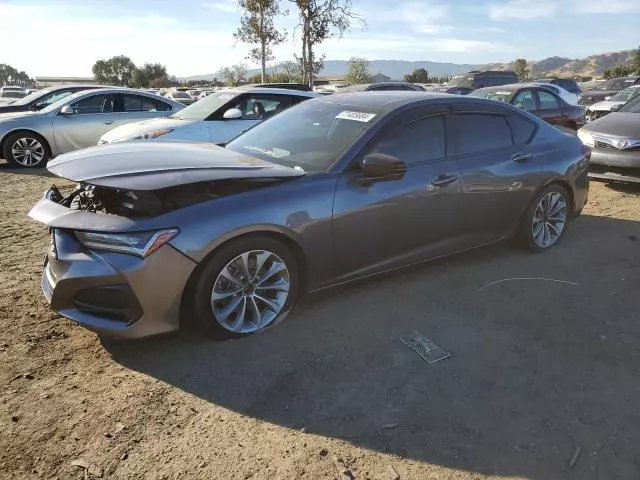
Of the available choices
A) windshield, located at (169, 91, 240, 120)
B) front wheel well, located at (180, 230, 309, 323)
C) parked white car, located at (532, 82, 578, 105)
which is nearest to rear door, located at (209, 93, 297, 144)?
windshield, located at (169, 91, 240, 120)

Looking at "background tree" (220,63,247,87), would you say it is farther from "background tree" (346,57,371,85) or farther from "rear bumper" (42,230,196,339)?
"rear bumper" (42,230,196,339)

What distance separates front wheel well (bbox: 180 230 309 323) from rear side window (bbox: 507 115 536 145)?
2.53 m

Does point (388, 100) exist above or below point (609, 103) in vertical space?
above

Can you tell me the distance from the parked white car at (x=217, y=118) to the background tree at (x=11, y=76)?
10798 centimetres

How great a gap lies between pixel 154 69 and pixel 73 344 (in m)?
74.1

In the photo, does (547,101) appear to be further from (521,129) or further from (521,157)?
(521,157)

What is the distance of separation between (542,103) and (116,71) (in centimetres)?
6621

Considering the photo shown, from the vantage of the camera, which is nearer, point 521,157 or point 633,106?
point 521,157

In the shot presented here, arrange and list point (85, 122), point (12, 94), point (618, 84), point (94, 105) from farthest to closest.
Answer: point (12, 94), point (618, 84), point (94, 105), point (85, 122)

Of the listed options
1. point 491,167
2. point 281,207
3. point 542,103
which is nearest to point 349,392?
point 281,207

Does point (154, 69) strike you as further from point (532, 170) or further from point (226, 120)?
point (532, 170)

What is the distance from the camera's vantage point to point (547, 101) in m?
11.3

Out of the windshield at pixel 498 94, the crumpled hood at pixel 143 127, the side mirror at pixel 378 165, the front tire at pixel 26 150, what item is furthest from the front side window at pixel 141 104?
the side mirror at pixel 378 165

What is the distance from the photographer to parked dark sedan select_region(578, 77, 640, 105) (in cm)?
2091
